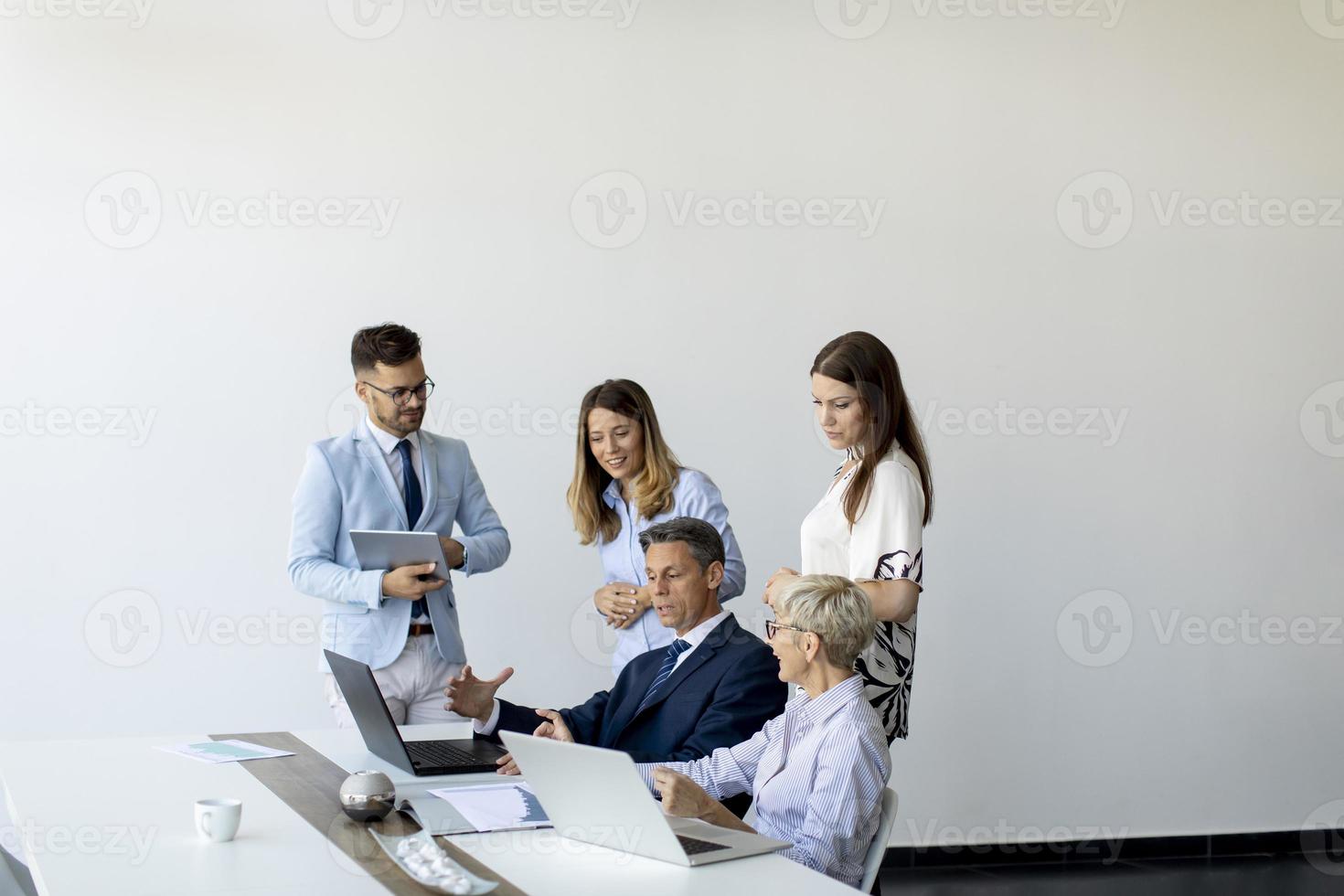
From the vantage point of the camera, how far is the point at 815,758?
2.43 metres

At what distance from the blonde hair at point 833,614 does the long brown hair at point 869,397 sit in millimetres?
538

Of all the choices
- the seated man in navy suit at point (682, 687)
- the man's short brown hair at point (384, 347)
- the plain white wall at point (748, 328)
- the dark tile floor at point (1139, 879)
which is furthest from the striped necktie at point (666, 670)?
the dark tile floor at point (1139, 879)

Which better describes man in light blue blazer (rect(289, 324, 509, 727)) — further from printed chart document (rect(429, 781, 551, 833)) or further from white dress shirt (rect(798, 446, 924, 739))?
white dress shirt (rect(798, 446, 924, 739))

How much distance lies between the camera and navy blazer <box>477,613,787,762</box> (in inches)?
112

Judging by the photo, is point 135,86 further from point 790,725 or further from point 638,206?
point 790,725

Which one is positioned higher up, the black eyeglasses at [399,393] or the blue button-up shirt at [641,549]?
the black eyeglasses at [399,393]

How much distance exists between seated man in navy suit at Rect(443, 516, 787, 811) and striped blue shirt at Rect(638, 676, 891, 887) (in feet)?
0.97

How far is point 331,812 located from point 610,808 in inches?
26.3

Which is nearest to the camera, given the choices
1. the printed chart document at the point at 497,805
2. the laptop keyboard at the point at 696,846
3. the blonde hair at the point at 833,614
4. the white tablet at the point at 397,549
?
the laptop keyboard at the point at 696,846

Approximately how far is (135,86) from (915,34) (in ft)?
9.72

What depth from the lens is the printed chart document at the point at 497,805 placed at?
2.35m

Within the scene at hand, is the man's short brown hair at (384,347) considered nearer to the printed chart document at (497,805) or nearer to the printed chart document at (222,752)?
the printed chart document at (222,752)

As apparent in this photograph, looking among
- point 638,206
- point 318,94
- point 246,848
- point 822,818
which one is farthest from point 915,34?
point 246,848

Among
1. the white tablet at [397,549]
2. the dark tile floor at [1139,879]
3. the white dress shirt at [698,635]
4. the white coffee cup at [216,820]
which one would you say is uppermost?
the white tablet at [397,549]
